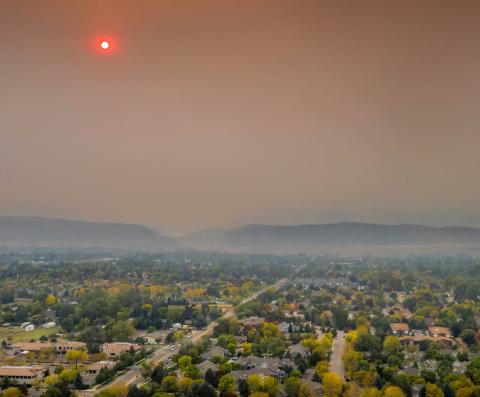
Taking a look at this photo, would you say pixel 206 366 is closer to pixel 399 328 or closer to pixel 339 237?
pixel 399 328

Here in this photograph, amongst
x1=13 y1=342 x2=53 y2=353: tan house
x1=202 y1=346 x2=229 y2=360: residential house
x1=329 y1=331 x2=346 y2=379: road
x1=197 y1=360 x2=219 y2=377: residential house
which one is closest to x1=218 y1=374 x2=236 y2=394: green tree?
x1=197 y1=360 x2=219 y2=377: residential house

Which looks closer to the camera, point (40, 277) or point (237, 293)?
point (237, 293)

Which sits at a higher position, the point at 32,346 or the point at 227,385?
the point at 227,385

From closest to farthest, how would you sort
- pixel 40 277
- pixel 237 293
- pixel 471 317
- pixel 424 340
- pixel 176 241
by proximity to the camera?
pixel 424 340 < pixel 471 317 < pixel 237 293 < pixel 40 277 < pixel 176 241

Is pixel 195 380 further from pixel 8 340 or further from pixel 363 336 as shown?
pixel 8 340

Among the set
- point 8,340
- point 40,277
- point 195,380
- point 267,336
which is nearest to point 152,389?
point 195,380

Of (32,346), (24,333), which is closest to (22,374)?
(32,346)

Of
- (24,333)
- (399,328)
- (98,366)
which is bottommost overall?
(24,333)
